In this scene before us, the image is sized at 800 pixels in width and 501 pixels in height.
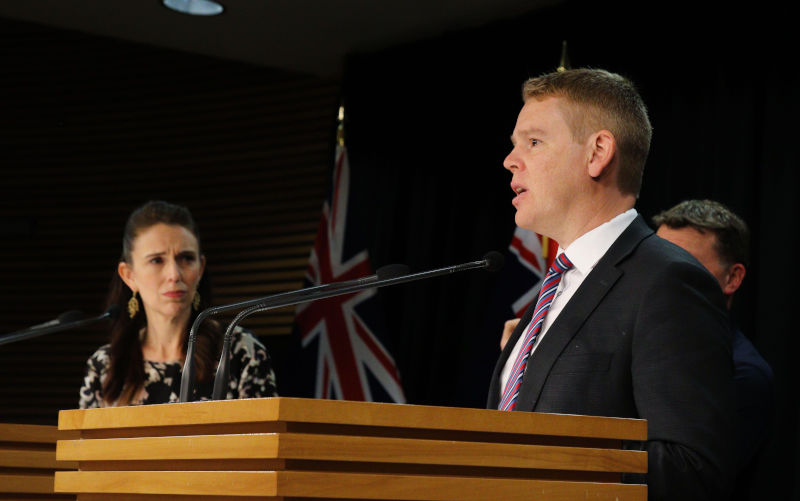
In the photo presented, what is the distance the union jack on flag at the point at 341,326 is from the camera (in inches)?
256

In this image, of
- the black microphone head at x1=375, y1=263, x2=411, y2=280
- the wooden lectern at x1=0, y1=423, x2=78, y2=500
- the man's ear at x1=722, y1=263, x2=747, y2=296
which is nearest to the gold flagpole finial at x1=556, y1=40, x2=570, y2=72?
the man's ear at x1=722, y1=263, x2=747, y2=296

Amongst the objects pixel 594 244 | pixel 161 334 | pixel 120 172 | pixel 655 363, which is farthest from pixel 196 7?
pixel 655 363

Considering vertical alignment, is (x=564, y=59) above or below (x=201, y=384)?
above

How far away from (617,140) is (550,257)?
335 centimetres

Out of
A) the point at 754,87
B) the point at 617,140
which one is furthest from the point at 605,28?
the point at 617,140

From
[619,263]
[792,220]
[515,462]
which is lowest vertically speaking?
[515,462]

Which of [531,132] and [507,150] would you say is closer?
[531,132]

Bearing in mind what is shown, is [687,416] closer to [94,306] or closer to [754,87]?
[754,87]

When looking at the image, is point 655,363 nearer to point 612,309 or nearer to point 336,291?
point 612,309

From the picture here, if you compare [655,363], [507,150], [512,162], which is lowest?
[655,363]

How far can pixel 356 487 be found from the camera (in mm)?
1485

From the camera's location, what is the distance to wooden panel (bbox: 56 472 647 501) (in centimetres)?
144

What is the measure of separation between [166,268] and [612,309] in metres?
2.49

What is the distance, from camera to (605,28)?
234 inches
